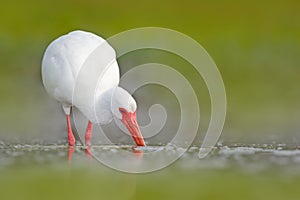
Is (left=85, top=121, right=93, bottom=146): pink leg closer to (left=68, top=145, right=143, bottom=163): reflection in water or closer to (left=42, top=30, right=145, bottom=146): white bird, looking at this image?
(left=68, top=145, right=143, bottom=163): reflection in water

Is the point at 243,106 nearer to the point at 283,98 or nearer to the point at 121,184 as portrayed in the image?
the point at 283,98

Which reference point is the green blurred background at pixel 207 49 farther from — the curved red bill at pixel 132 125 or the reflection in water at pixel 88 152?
the curved red bill at pixel 132 125

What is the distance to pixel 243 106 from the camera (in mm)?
14375

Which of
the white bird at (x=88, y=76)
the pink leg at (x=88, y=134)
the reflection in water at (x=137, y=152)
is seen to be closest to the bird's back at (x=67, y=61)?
the white bird at (x=88, y=76)

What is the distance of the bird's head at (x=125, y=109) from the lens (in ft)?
34.1

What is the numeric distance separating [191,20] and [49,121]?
226 inches

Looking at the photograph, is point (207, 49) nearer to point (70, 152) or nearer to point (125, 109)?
point (125, 109)

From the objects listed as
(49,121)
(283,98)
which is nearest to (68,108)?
(49,121)

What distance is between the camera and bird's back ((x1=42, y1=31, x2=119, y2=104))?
10.8 m

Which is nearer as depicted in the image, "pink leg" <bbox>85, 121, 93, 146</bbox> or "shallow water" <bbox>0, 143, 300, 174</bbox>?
"shallow water" <bbox>0, 143, 300, 174</bbox>

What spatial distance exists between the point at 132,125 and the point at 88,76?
738 mm

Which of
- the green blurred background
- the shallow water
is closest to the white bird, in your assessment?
the shallow water

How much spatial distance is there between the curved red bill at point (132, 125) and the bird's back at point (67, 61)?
611 millimetres

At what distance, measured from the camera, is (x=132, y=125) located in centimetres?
1055
